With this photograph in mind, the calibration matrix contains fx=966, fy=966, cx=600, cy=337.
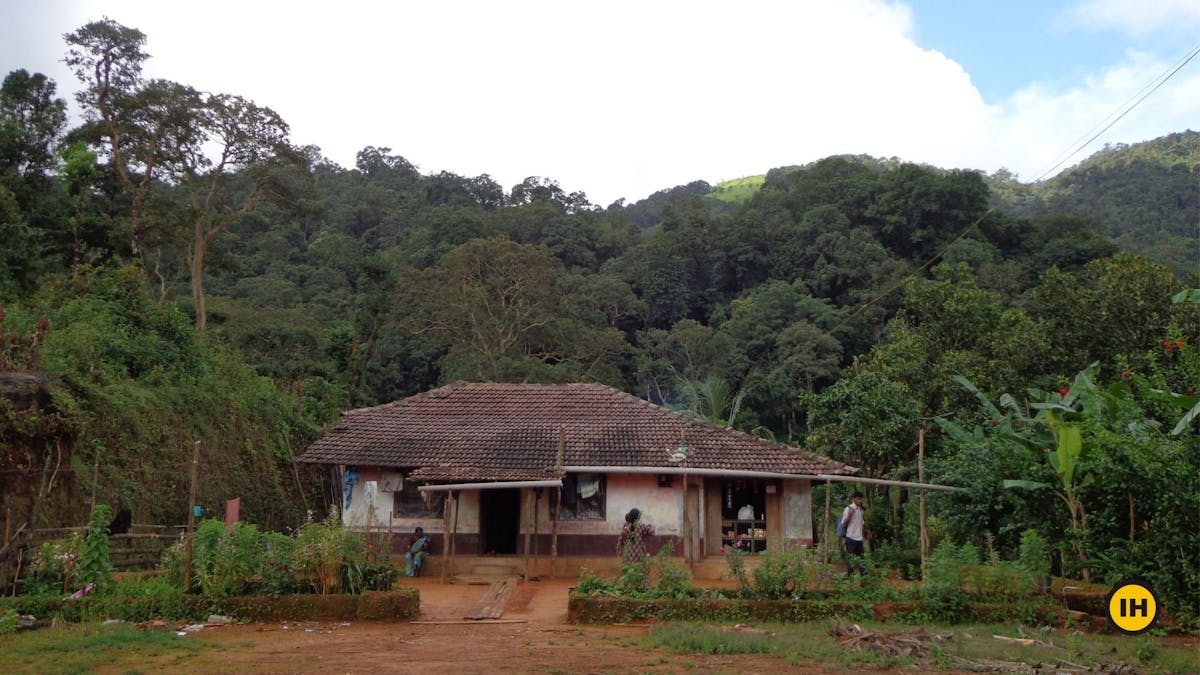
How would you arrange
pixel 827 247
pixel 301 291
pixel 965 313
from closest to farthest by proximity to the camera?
pixel 965 313, pixel 301 291, pixel 827 247

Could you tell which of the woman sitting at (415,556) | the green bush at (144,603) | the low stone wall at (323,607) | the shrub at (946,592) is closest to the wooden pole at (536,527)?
the woman sitting at (415,556)

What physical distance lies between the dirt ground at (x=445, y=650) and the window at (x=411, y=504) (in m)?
5.07

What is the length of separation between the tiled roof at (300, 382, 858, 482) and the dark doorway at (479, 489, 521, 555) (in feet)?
3.35

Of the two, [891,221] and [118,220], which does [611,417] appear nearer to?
[118,220]

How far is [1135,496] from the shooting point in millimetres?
12211

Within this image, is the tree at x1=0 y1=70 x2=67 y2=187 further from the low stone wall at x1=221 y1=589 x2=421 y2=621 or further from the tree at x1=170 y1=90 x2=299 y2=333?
the low stone wall at x1=221 y1=589 x2=421 y2=621

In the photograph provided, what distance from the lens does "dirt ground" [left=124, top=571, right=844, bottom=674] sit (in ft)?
31.0

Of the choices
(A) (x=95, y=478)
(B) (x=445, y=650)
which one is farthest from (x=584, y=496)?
(A) (x=95, y=478)

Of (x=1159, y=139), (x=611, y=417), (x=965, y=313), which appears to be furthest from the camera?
(x=1159, y=139)

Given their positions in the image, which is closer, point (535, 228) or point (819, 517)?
point (819, 517)

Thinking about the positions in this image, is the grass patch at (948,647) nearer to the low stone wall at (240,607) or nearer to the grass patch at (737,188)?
the low stone wall at (240,607)

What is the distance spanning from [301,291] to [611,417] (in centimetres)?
2790

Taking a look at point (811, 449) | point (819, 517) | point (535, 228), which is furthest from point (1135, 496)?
point (535, 228)

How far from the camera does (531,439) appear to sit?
1927 centimetres
